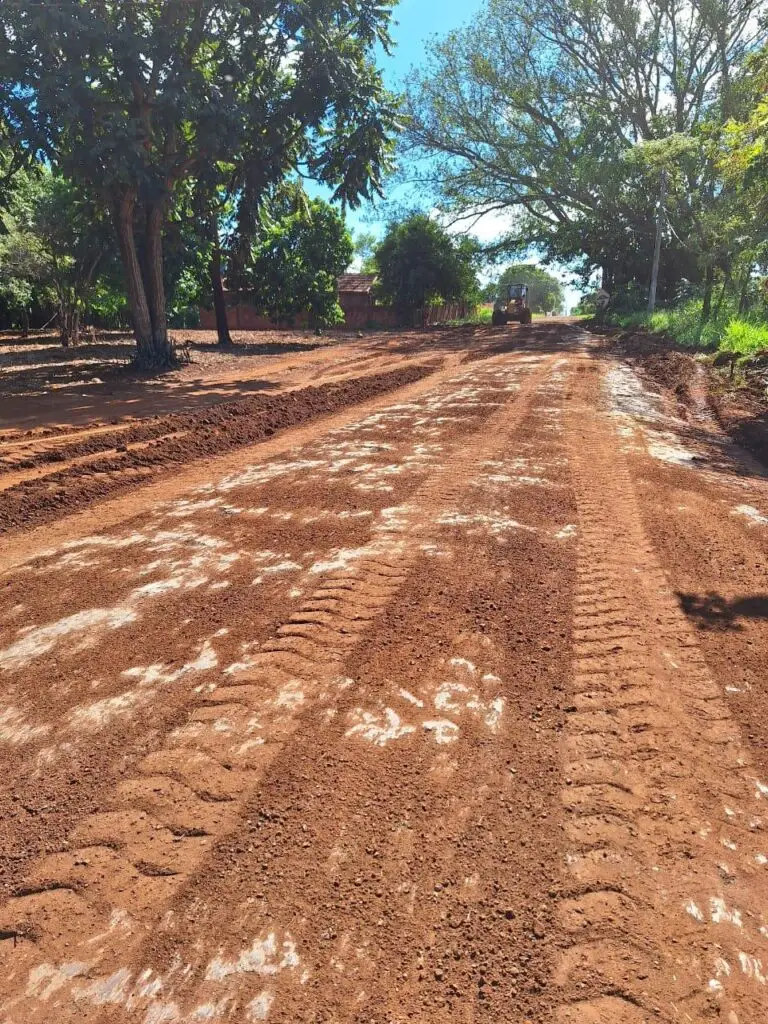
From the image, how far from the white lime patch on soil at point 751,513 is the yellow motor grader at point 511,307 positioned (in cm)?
2830

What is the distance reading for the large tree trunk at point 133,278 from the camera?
43.7ft

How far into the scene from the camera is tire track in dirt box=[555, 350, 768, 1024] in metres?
1.68

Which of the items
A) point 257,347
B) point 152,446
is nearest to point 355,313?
point 257,347

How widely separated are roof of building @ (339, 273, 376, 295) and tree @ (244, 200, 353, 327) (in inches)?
517

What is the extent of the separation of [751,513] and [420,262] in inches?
1350

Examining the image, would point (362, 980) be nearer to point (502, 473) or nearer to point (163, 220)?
point (502, 473)

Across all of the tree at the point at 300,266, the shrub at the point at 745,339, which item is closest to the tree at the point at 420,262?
the tree at the point at 300,266

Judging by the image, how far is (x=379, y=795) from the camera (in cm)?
229

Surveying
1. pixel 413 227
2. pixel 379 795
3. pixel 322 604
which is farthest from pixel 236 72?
pixel 413 227

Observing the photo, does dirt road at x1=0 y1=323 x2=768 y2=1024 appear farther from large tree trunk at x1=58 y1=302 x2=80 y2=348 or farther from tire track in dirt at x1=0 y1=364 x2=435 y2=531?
large tree trunk at x1=58 y1=302 x2=80 y2=348

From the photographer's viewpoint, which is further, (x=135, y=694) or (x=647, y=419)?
(x=647, y=419)

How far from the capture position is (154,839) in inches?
83.2

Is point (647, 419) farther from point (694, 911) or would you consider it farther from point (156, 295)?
point (156, 295)

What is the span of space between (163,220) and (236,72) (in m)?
3.57
